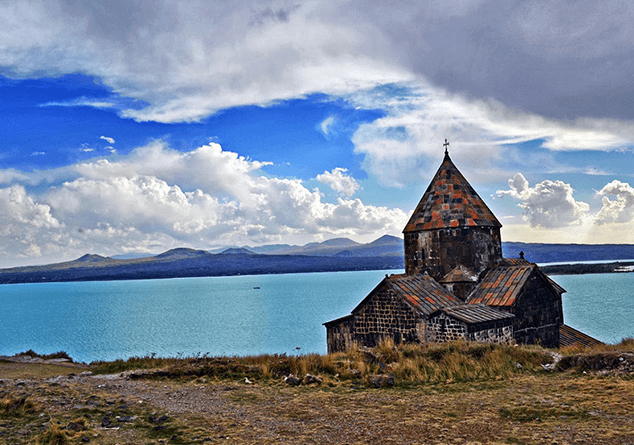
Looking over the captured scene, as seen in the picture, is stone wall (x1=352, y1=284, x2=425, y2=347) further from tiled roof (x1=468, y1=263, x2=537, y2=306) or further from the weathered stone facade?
tiled roof (x1=468, y1=263, x2=537, y2=306)

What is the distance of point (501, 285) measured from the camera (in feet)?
59.2

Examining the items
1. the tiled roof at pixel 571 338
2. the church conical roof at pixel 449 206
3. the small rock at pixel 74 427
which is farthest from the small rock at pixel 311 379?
the tiled roof at pixel 571 338

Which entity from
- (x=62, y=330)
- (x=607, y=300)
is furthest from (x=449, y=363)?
(x=607, y=300)

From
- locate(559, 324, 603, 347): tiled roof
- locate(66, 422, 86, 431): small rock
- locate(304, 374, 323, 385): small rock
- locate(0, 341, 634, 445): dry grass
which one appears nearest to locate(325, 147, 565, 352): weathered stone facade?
locate(559, 324, 603, 347): tiled roof

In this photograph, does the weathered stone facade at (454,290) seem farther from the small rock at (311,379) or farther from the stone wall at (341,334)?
the small rock at (311,379)

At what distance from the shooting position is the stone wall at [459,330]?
15.2 m

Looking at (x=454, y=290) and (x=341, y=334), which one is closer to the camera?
(x=341, y=334)

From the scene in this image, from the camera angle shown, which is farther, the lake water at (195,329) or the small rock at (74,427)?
the lake water at (195,329)

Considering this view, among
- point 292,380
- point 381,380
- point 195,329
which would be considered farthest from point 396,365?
point 195,329

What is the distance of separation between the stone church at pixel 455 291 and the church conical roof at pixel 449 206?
4 cm

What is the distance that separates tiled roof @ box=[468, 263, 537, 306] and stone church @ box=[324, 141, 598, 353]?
0.11 ft

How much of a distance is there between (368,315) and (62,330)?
169 feet

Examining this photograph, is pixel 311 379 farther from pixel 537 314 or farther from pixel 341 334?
pixel 537 314

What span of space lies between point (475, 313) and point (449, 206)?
16.4ft
